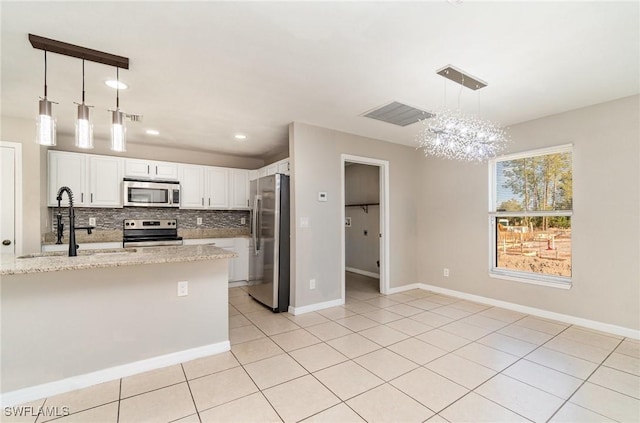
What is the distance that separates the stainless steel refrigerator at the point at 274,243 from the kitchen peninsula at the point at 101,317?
1147mm

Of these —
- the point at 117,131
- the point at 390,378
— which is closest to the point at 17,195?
the point at 117,131

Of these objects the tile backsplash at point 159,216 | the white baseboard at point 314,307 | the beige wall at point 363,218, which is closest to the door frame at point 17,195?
the tile backsplash at point 159,216

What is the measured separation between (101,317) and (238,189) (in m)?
3.54

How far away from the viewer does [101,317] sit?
7.30ft

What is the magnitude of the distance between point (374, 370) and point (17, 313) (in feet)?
8.78

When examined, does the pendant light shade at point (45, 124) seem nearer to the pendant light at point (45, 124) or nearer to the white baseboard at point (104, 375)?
the pendant light at point (45, 124)

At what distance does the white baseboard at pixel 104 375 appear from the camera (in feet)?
6.42

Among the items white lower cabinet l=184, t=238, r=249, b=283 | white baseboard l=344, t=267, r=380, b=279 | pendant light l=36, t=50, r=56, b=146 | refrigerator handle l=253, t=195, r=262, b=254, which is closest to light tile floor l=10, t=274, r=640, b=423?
refrigerator handle l=253, t=195, r=262, b=254

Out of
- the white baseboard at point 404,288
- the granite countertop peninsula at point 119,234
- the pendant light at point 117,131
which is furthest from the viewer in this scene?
the white baseboard at point 404,288

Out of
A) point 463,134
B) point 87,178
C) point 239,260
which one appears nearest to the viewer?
point 463,134

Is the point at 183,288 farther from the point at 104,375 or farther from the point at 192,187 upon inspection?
the point at 192,187

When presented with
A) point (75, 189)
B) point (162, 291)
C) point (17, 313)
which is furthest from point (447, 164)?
point (75, 189)

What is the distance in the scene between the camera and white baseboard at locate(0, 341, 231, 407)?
1956 millimetres

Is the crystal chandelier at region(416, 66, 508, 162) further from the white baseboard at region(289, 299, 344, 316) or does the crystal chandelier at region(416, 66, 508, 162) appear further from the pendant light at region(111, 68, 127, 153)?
the pendant light at region(111, 68, 127, 153)
